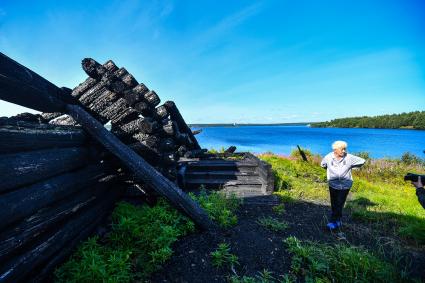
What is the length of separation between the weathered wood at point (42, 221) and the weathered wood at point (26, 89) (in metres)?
1.30

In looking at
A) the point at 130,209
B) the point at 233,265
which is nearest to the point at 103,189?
the point at 130,209

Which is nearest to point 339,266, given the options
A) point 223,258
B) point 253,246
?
point 253,246

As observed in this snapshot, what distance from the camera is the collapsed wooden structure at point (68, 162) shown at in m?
2.17

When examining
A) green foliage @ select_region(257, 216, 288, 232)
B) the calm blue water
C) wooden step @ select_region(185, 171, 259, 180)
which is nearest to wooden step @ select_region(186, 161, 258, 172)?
wooden step @ select_region(185, 171, 259, 180)

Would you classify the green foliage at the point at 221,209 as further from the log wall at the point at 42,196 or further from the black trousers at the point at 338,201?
the black trousers at the point at 338,201

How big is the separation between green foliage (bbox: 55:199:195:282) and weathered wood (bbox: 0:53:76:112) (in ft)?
6.59

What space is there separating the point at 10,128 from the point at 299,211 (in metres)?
5.99

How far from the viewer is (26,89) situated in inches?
102

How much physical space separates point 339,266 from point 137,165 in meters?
3.33

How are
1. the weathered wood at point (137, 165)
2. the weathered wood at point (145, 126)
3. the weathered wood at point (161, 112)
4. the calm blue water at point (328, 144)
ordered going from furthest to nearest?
the calm blue water at point (328, 144) → the weathered wood at point (161, 112) → the weathered wood at point (145, 126) → the weathered wood at point (137, 165)

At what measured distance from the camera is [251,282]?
280 cm

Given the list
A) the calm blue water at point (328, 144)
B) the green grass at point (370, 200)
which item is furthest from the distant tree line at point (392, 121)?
the green grass at point (370, 200)

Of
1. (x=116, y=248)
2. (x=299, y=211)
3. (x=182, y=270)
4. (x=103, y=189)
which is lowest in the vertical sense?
(x=299, y=211)

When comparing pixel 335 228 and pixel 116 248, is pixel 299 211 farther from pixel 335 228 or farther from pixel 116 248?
pixel 116 248
